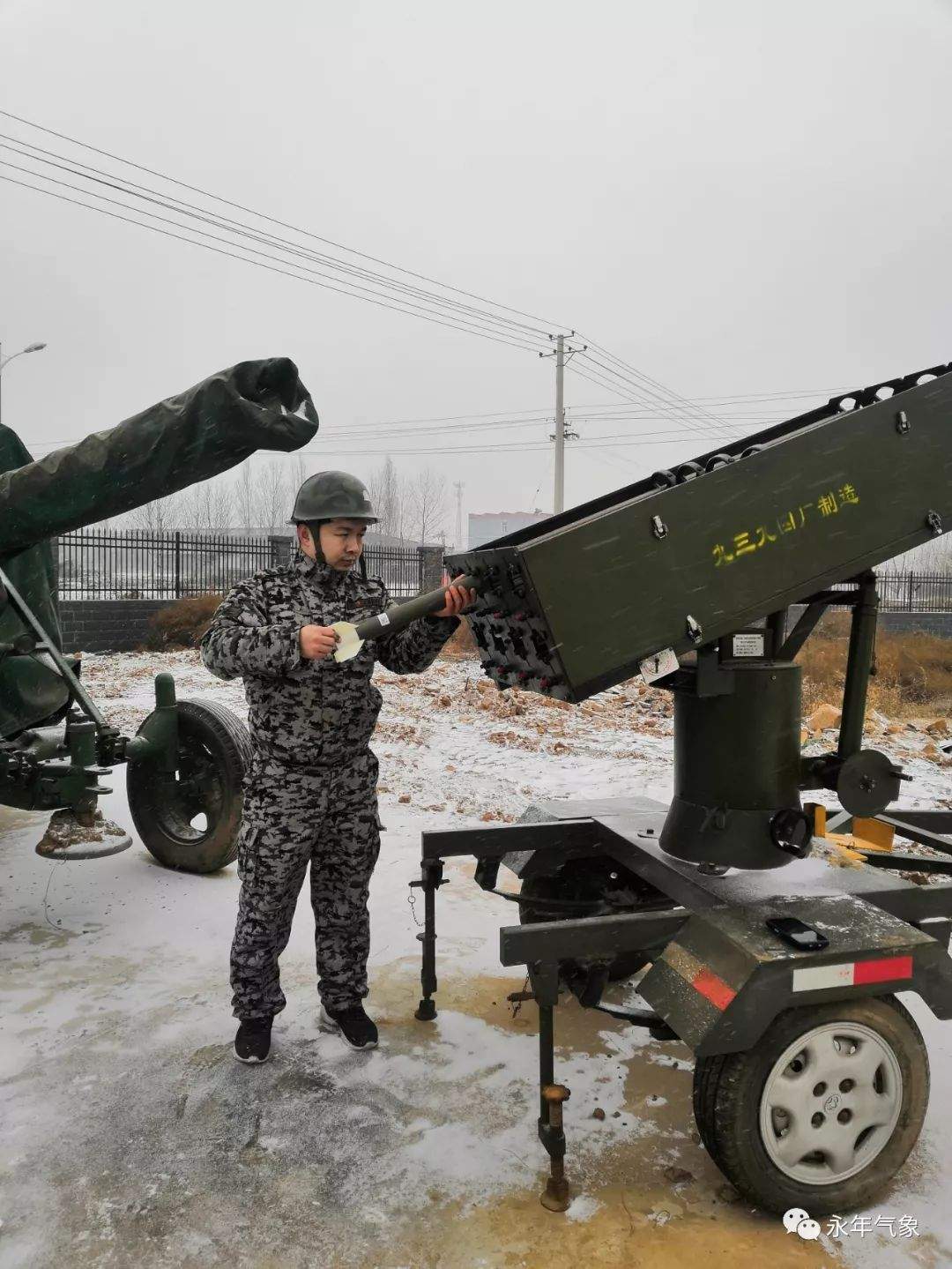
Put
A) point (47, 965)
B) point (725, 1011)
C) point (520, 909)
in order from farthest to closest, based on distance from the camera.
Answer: point (47, 965), point (520, 909), point (725, 1011)

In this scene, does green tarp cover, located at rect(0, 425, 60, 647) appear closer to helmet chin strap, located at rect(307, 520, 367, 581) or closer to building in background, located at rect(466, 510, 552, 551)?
helmet chin strap, located at rect(307, 520, 367, 581)

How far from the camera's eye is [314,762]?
312cm

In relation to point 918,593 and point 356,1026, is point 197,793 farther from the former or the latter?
point 918,593

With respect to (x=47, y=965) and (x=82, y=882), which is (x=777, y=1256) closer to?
(x=47, y=965)

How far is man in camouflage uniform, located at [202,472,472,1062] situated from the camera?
3.08 metres

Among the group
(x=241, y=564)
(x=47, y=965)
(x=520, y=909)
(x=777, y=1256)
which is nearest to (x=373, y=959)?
(x=520, y=909)

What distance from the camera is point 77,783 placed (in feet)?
14.1

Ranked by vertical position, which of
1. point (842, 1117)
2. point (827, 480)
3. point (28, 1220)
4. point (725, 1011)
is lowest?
point (28, 1220)

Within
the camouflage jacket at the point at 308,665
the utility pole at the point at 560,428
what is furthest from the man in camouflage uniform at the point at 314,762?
the utility pole at the point at 560,428

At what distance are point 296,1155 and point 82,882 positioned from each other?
2863 mm

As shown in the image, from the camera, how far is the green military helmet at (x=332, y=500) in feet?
10.0

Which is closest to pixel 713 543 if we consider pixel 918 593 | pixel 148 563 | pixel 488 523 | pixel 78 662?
pixel 78 662

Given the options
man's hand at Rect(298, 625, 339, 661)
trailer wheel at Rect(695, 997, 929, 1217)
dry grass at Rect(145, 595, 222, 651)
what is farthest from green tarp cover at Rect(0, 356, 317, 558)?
dry grass at Rect(145, 595, 222, 651)

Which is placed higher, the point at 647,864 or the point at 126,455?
the point at 126,455
